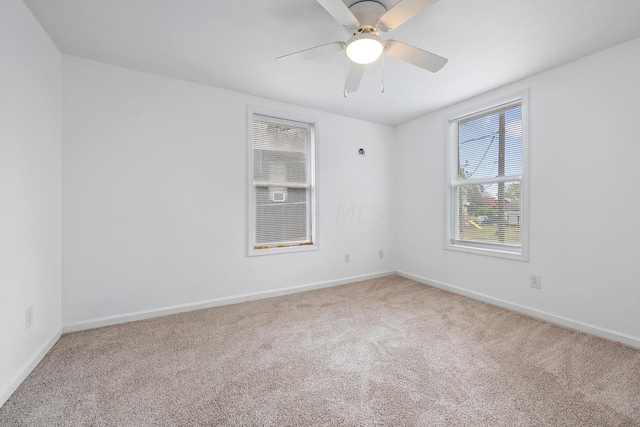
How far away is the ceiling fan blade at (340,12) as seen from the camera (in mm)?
1434

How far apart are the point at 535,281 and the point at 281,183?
115 inches

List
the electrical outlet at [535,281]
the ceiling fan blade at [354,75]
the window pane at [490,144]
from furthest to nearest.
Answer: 1. the window pane at [490,144]
2. the electrical outlet at [535,281]
3. the ceiling fan blade at [354,75]

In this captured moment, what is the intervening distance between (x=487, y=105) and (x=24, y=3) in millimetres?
4034

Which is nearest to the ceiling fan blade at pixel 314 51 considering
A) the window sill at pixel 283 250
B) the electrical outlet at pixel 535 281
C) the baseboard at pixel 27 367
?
the window sill at pixel 283 250

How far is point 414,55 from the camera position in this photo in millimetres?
1852

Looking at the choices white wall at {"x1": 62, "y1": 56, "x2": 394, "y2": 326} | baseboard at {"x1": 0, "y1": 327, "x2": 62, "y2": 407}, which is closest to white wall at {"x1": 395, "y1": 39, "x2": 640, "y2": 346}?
white wall at {"x1": 62, "y1": 56, "x2": 394, "y2": 326}

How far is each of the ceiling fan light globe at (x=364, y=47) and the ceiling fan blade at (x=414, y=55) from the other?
15 cm

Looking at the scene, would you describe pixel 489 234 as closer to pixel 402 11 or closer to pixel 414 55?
pixel 414 55

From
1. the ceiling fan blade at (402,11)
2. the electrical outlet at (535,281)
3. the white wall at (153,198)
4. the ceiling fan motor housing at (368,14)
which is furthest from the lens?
the electrical outlet at (535,281)

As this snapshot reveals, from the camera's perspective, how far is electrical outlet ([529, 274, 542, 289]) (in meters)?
2.63

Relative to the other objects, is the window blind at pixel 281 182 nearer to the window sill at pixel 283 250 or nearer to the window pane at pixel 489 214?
the window sill at pixel 283 250

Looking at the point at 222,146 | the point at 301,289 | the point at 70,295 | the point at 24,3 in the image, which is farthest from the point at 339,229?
the point at 24,3

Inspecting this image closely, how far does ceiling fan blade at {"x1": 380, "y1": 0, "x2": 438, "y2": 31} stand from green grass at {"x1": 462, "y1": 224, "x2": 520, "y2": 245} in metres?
2.47

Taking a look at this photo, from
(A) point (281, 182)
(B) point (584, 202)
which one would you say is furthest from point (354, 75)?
(B) point (584, 202)
